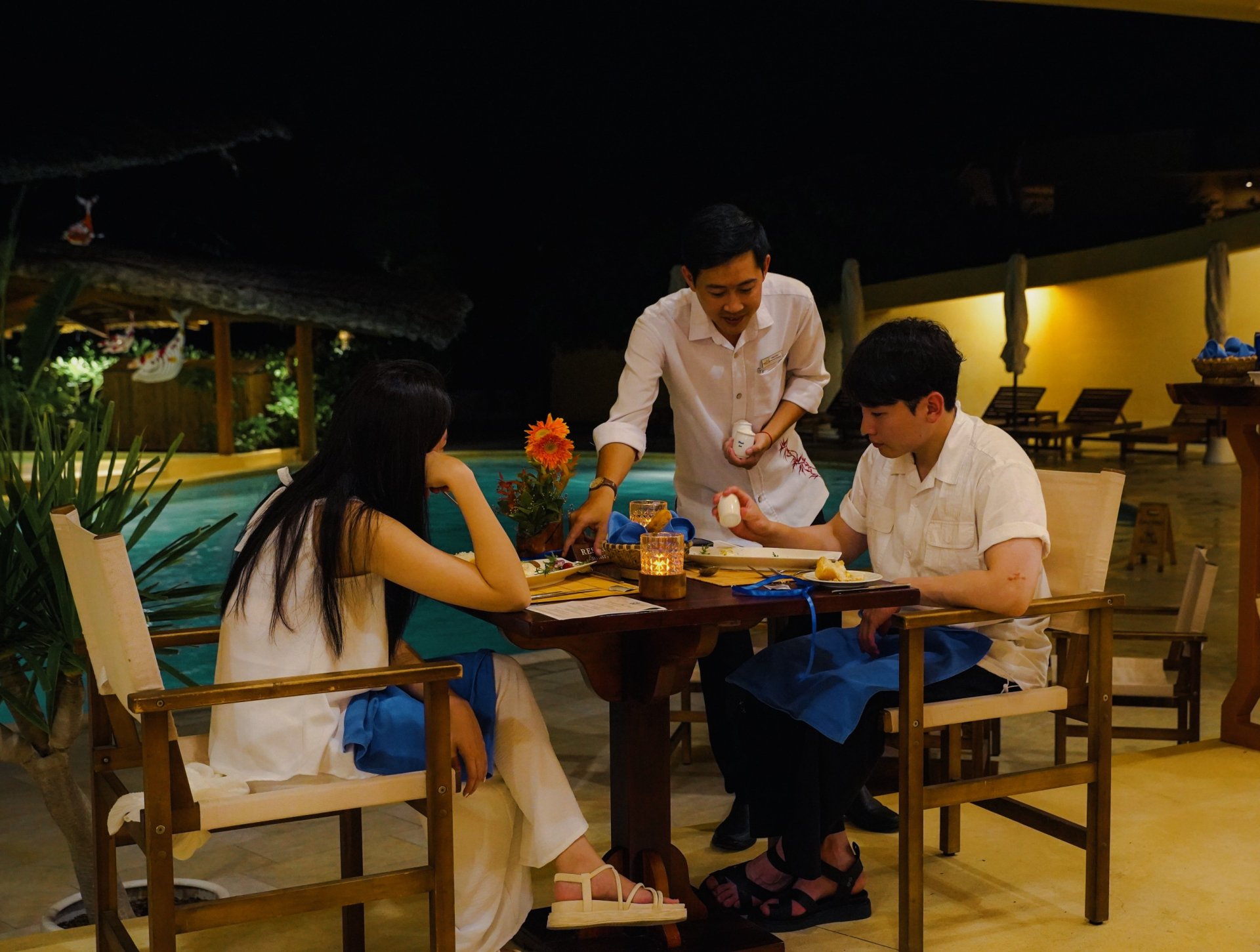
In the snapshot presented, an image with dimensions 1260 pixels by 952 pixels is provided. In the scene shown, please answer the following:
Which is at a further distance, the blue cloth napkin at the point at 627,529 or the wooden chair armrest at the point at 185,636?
the blue cloth napkin at the point at 627,529

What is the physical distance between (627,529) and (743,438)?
733 mm

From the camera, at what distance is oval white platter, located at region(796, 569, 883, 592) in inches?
91.7

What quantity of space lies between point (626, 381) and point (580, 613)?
55.7 inches

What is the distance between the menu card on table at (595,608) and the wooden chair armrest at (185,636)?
2.29 feet

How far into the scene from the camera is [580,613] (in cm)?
213

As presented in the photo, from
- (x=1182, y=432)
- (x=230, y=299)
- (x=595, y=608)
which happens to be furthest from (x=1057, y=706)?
(x=230, y=299)

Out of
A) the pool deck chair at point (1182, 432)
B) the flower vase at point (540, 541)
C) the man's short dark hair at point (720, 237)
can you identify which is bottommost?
the flower vase at point (540, 541)

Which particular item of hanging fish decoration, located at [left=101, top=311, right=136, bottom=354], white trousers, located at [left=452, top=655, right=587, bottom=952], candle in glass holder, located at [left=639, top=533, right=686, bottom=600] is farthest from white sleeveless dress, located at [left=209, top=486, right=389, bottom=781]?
hanging fish decoration, located at [left=101, top=311, right=136, bottom=354]

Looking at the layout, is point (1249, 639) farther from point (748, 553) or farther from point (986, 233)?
point (986, 233)

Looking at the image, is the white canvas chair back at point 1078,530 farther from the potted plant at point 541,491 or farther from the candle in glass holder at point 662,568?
the potted plant at point 541,491

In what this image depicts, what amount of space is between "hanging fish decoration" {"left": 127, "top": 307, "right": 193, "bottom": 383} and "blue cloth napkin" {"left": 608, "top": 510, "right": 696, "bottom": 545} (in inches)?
615

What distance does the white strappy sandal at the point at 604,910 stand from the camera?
2.21 m

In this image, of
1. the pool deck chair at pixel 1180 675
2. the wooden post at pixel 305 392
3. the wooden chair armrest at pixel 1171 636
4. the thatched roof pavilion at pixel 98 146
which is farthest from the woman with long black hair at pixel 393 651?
the wooden post at pixel 305 392

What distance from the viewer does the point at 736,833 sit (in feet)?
10.3
